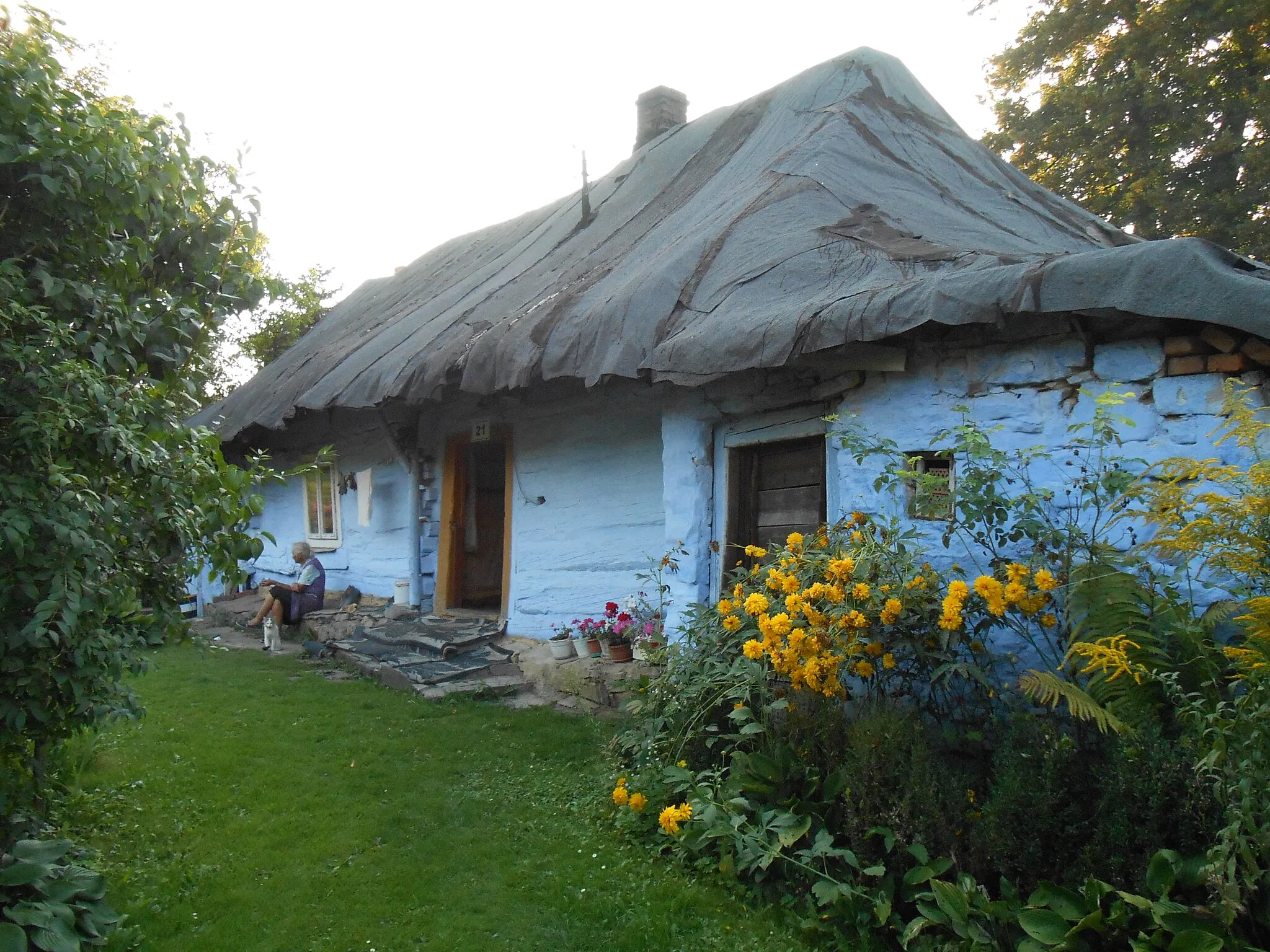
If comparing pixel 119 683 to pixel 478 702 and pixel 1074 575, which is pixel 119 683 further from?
pixel 1074 575

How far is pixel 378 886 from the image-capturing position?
364 cm

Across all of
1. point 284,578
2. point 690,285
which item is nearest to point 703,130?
point 690,285

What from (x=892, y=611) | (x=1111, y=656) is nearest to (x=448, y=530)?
(x=892, y=611)

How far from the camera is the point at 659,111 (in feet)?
37.5

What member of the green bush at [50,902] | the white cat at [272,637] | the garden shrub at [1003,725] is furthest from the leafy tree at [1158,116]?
the green bush at [50,902]

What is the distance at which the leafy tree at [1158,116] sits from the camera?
12469 mm

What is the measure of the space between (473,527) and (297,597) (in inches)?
79.5

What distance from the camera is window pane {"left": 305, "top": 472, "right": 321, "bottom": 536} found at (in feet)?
37.7

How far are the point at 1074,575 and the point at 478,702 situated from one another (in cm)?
442

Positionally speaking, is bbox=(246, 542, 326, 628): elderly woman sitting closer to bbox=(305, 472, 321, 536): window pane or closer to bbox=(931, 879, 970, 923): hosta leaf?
bbox=(305, 472, 321, 536): window pane

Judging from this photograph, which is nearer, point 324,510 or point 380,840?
point 380,840

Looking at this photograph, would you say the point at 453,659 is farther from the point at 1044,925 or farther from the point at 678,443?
the point at 1044,925

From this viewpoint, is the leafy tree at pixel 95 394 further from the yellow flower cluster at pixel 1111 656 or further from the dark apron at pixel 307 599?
the dark apron at pixel 307 599

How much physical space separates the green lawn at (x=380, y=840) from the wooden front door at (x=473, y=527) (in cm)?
297
